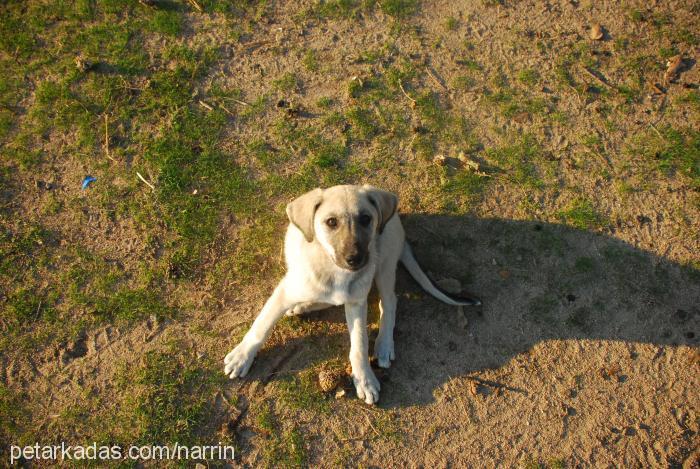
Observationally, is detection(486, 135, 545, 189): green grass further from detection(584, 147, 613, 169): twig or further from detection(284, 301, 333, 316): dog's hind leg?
detection(284, 301, 333, 316): dog's hind leg

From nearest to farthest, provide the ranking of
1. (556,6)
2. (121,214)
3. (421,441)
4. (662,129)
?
(421,441) < (121,214) < (662,129) < (556,6)

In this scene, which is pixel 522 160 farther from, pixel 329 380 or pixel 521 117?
pixel 329 380

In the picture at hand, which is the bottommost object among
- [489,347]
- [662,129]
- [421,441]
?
[421,441]

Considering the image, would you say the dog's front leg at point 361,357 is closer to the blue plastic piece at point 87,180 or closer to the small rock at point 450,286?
the small rock at point 450,286

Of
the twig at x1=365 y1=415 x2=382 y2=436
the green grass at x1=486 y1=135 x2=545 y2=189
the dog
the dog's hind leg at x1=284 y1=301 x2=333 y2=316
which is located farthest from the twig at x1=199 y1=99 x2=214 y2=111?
the twig at x1=365 y1=415 x2=382 y2=436

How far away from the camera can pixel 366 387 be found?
16.5ft

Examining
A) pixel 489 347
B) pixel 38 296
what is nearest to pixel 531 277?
pixel 489 347

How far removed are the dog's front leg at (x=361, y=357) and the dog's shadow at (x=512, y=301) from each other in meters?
0.22

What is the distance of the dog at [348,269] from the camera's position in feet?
13.9

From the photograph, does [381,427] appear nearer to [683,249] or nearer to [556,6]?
[683,249]

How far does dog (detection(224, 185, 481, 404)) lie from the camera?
4.24m

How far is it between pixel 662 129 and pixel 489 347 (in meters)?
3.39

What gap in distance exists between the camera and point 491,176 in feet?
19.5

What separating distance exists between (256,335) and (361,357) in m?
1.04
